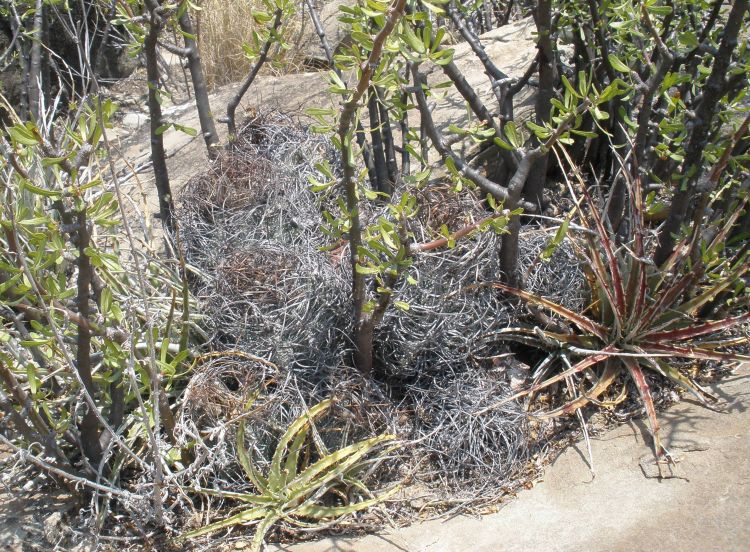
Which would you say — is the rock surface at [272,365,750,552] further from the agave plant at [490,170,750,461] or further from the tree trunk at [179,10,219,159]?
the tree trunk at [179,10,219,159]

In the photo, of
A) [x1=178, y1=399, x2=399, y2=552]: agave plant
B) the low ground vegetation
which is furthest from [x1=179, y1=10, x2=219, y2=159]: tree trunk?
[x1=178, y1=399, x2=399, y2=552]: agave plant

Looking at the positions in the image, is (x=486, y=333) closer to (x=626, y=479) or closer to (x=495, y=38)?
(x=626, y=479)

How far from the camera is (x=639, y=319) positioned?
3.22m

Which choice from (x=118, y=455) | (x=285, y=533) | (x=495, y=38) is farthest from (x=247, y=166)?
(x=495, y=38)

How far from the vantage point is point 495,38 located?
532 cm

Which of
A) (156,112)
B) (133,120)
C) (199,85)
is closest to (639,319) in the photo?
(156,112)

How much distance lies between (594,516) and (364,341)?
1.03m

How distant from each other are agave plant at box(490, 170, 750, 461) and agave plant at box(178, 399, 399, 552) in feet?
2.06

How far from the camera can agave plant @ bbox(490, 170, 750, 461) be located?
313cm

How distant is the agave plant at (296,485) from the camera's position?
9.11 feet

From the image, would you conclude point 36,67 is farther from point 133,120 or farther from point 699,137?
point 699,137

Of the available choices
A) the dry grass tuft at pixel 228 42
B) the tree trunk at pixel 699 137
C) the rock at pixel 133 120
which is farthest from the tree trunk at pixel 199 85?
the dry grass tuft at pixel 228 42

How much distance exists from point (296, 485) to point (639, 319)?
4.95 feet

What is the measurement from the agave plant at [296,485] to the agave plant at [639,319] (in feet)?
2.06
